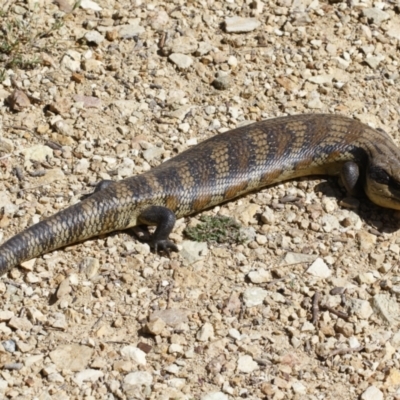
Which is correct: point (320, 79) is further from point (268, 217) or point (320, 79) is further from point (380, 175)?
point (268, 217)

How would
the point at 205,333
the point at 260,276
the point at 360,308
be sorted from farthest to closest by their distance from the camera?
1. the point at 260,276
2. the point at 360,308
3. the point at 205,333

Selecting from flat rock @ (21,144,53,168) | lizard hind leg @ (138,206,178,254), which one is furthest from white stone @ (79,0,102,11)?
lizard hind leg @ (138,206,178,254)

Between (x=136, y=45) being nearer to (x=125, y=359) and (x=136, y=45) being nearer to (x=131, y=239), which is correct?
(x=131, y=239)

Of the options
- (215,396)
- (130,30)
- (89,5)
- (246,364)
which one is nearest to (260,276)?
(246,364)

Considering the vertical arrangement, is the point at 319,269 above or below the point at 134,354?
above

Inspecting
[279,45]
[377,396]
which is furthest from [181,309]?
[279,45]

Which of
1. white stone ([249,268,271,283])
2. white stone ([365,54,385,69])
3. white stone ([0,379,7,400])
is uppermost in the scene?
white stone ([365,54,385,69])

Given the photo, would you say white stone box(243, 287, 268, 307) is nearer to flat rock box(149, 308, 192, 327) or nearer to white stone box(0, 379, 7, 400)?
flat rock box(149, 308, 192, 327)
